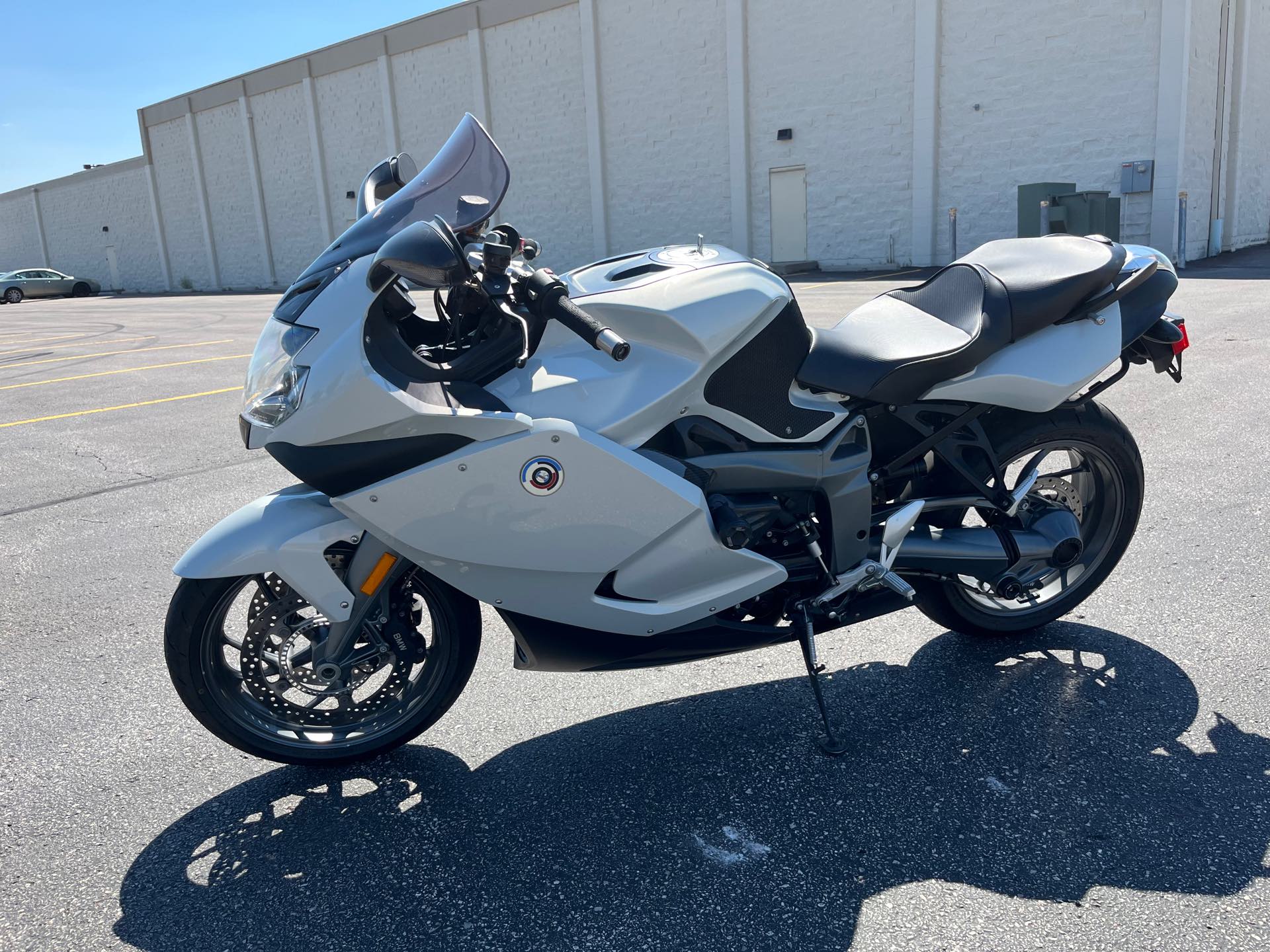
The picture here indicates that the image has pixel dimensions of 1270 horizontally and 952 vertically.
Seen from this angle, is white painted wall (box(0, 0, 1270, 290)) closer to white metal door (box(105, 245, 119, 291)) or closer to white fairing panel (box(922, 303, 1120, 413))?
white metal door (box(105, 245, 119, 291))

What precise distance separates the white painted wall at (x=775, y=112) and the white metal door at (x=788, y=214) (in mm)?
262

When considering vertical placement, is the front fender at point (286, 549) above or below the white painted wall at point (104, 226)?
below

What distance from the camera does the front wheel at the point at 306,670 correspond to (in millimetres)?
A: 2729

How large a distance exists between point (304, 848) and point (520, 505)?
1.08 metres

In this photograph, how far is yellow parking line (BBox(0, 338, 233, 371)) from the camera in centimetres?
1432

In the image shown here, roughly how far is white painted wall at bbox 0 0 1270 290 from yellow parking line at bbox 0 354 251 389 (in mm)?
15388

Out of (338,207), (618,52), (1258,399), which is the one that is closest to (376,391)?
(1258,399)

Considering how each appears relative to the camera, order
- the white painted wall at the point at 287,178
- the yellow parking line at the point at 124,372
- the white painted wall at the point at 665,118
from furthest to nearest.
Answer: the white painted wall at the point at 287,178, the white painted wall at the point at 665,118, the yellow parking line at the point at 124,372

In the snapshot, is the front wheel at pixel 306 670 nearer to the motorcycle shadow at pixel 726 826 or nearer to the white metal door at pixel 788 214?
the motorcycle shadow at pixel 726 826

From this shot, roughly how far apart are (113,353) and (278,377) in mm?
14660

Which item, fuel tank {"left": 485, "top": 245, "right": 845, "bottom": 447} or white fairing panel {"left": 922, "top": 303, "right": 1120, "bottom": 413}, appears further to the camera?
white fairing panel {"left": 922, "top": 303, "right": 1120, "bottom": 413}

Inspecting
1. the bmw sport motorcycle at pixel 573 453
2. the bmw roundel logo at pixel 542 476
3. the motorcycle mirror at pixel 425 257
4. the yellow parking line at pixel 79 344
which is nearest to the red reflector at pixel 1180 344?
the bmw sport motorcycle at pixel 573 453

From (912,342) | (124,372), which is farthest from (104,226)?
(912,342)

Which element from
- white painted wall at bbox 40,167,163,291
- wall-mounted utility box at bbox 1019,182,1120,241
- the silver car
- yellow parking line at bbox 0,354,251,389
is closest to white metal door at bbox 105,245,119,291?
white painted wall at bbox 40,167,163,291
